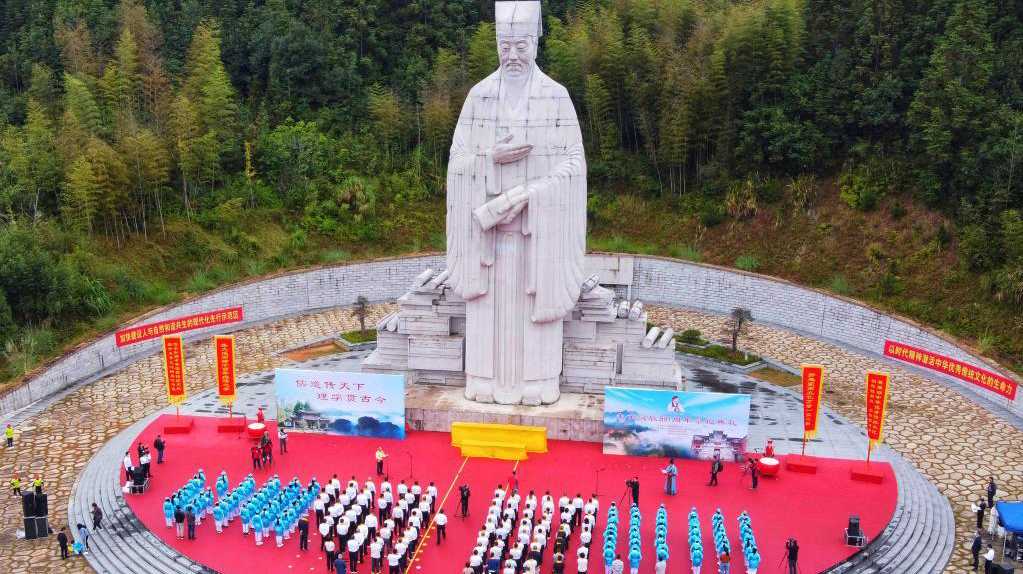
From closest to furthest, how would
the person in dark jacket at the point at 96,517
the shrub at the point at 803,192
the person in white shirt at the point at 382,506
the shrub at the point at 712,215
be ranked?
the person in dark jacket at the point at 96,517, the person in white shirt at the point at 382,506, the shrub at the point at 803,192, the shrub at the point at 712,215

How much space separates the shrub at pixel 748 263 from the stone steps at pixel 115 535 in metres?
19.3

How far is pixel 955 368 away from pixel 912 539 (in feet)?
27.0

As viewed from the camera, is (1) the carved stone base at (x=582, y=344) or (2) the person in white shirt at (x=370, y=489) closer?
(2) the person in white shirt at (x=370, y=489)

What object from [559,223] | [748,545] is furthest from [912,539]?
[559,223]

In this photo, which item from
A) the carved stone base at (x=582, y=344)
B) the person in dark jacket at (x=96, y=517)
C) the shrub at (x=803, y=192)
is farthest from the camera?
the shrub at (x=803, y=192)

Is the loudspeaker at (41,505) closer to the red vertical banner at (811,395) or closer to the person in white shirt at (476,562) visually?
the person in white shirt at (476,562)

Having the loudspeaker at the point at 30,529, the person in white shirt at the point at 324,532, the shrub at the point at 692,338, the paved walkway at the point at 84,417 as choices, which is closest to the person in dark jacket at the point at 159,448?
the paved walkway at the point at 84,417

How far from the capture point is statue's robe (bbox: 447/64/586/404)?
19359mm

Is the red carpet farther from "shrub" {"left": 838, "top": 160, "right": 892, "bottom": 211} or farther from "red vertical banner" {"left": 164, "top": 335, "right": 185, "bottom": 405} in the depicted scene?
"shrub" {"left": 838, "top": 160, "right": 892, "bottom": 211}

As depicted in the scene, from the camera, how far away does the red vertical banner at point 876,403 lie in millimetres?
18578

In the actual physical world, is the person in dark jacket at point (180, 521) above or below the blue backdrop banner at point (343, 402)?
below

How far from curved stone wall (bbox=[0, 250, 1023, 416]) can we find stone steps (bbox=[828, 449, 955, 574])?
5.71 meters

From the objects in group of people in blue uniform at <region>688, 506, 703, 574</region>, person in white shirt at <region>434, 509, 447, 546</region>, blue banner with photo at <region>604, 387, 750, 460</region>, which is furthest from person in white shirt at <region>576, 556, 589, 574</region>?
blue banner with photo at <region>604, 387, 750, 460</region>

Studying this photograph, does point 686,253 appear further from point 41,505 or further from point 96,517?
point 41,505
